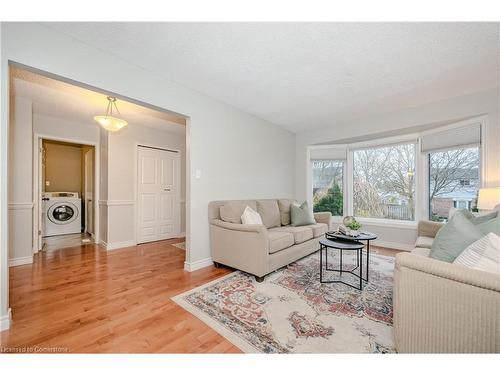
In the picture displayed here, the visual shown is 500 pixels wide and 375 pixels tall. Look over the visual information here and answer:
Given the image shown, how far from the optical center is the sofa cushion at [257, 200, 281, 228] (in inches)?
133

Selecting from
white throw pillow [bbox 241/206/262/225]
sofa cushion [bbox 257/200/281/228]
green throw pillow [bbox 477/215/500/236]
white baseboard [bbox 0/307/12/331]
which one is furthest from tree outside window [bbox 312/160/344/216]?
white baseboard [bbox 0/307/12/331]

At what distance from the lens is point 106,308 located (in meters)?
1.84

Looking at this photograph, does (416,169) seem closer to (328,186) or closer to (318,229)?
(328,186)

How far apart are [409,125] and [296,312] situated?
3433 mm

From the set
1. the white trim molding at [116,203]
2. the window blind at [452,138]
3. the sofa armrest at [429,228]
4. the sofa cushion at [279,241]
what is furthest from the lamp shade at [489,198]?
the white trim molding at [116,203]

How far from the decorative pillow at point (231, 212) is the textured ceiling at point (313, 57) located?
1.57 metres

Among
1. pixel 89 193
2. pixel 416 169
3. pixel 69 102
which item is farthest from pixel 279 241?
pixel 89 193

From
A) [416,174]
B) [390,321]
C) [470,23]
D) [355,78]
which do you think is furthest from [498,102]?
[390,321]

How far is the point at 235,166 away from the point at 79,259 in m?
2.74

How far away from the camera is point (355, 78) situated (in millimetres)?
2477

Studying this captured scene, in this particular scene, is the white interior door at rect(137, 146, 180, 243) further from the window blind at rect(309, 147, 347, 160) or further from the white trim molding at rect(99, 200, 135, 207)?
the window blind at rect(309, 147, 347, 160)

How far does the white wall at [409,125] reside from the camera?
2.75 meters

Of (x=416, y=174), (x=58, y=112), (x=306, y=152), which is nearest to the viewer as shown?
(x=58, y=112)

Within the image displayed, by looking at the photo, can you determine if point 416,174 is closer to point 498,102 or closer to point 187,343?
point 498,102
